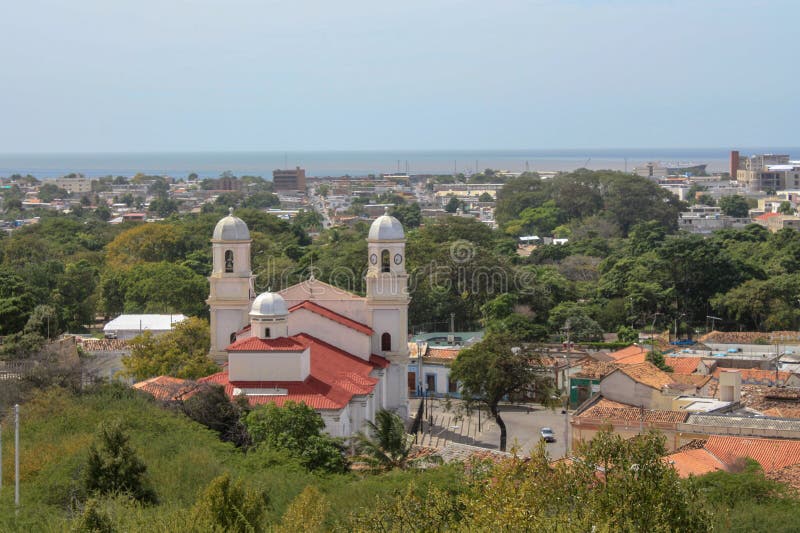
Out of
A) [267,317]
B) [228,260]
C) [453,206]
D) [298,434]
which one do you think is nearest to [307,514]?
[298,434]

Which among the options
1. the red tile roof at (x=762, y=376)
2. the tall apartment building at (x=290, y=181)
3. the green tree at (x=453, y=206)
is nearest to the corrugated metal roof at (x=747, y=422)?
the red tile roof at (x=762, y=376)

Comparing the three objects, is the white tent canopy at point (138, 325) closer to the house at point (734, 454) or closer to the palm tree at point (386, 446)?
the palm tree at point (386, 446)

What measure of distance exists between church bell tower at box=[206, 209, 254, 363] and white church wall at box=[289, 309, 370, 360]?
1943mm

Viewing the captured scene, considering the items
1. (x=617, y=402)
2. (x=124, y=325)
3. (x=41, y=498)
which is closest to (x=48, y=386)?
(x=41, y=498)

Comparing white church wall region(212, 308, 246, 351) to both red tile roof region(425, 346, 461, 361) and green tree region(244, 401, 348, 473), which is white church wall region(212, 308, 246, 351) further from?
red tile roof region(425, 346, 461, 361)

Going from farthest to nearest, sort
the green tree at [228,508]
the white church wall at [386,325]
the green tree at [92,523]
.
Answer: the white church wall at [386,325], the green tree at [228,508], the green tree at [92,523]

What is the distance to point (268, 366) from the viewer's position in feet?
90.0

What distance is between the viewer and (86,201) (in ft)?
438

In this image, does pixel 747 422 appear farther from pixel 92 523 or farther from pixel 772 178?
pixel 772 178

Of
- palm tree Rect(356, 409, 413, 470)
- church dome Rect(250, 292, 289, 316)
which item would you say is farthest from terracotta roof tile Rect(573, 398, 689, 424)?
church dome Rect(250, 292, 289, 316)

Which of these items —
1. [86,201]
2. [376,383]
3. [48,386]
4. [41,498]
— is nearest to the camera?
[41,498]

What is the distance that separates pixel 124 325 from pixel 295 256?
74.8 feet

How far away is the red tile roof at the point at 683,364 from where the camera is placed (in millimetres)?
35062

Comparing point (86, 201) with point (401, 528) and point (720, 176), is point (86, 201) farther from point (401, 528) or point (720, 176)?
point (401, 528)
